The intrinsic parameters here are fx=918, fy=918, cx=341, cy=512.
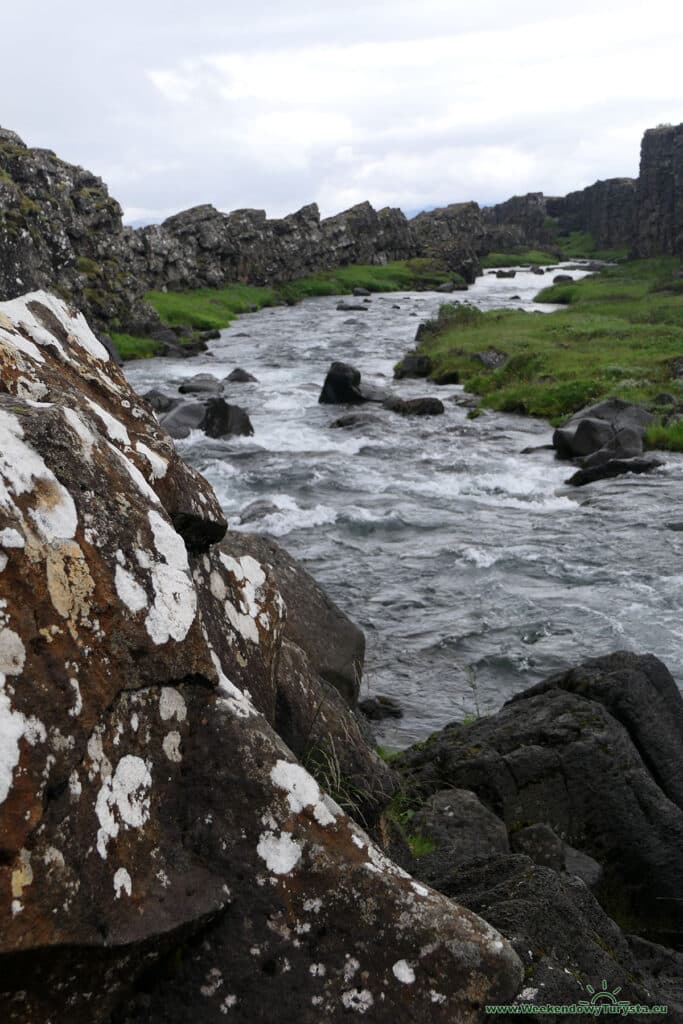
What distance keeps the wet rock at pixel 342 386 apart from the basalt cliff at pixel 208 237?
1294 centimetres

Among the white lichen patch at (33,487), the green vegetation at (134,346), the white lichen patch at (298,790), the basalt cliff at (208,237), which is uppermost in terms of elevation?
the basalt cliff at (208,237)

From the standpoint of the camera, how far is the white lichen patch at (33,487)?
4.46 meters

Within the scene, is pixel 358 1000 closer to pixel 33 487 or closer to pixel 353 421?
pixel 33 487

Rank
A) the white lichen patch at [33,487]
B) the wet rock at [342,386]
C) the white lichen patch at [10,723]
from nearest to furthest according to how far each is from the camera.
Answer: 1. the white lichen patch at [10,723]
2. the white lichen patch at [33,487]
3. the wet rock at [342,386]

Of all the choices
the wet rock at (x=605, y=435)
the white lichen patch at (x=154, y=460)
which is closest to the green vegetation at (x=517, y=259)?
the wet rock at (x=605, y=435)

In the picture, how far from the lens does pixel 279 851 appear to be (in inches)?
178

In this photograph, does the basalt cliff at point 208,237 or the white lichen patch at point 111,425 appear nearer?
the white lichen patch at point 111,425

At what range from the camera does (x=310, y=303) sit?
10156 cm

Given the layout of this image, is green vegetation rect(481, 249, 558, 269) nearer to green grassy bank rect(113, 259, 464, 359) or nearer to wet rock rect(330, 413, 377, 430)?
green grassy bank rect(113, 259, 464, 359)

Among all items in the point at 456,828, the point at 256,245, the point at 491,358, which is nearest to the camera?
the point at 456,828

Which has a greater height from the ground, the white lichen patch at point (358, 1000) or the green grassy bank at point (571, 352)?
the white lichen patch at point (358, 1000)

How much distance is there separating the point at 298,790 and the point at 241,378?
4306 centimetres

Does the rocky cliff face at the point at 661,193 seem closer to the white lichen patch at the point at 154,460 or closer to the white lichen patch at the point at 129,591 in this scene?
the white lichen patch at the point at 154,460

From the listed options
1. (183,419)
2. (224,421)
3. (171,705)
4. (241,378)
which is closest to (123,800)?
(171,705)
